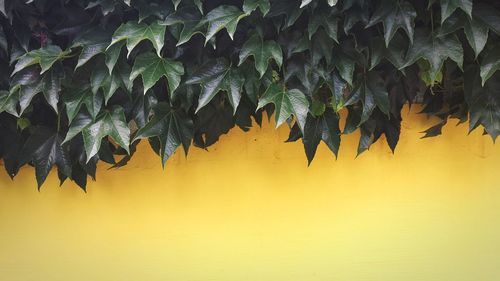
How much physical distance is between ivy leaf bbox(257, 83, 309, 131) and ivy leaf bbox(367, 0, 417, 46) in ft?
1.19

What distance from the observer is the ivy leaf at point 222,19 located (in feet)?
5.93

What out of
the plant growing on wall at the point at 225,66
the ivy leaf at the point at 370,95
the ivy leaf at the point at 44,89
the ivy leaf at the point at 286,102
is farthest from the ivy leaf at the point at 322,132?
the ivy leaf at the point at 44,89

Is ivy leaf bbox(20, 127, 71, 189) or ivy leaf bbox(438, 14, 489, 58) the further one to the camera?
ivy leaf bbox(20, 127, 71, 189)

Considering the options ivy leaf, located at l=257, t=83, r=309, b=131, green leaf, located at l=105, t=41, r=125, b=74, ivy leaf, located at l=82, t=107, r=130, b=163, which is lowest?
ivy leaf, located at l=82, t=107, r=130, b=163

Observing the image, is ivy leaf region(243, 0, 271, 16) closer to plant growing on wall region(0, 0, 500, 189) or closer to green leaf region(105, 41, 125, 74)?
plant growing on wall region(0, 0, 500, 189)

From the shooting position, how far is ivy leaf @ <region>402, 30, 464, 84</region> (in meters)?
1.84

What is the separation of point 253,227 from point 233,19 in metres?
0.99

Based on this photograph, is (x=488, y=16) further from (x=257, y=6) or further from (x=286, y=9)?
(x=257, y=6)

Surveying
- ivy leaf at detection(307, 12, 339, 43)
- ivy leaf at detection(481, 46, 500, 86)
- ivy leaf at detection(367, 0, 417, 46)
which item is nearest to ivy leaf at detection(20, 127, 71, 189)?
ivy leaf at detection(307, 12, 339, 43)

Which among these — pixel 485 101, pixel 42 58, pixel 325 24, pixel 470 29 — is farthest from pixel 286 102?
pixel 42 58

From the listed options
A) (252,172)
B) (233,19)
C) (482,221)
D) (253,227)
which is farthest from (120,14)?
(482,221)

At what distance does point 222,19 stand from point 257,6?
5.3 inches

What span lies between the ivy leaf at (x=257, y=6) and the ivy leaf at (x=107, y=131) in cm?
63

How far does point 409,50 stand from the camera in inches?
73.9
